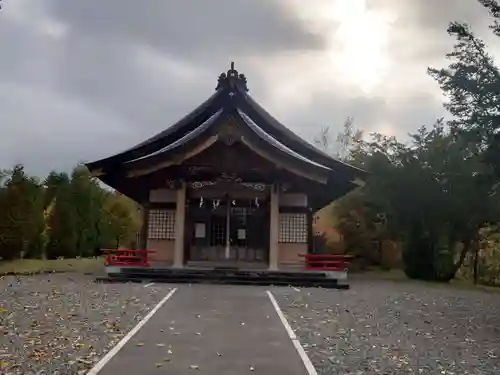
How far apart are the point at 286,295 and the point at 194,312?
404 centimetres

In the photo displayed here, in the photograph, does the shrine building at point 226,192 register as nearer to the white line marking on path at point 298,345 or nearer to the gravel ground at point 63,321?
the gravel ground at point 63,321

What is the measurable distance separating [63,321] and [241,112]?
580 inches

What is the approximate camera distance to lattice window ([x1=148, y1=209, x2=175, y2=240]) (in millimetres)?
20328

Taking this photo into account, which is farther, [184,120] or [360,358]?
[184,120]

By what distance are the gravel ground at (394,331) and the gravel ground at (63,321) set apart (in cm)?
271

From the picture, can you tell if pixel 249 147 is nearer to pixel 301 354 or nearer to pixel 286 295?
pixel 286 295

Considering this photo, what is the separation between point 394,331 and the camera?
911cm

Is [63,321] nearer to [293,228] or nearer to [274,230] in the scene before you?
[274,230]

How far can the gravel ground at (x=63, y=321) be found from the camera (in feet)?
20.5

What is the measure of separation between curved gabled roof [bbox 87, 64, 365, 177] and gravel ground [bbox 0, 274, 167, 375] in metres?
8.34

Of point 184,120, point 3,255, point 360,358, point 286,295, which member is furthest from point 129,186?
point 360,358

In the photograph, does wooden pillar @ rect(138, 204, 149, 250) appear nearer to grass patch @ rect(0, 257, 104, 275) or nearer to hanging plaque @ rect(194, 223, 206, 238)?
hanging plaque @ rect(194, 223, 206, 238)

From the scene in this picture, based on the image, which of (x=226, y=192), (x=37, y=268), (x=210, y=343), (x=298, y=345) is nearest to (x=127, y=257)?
(x=226, y=192)

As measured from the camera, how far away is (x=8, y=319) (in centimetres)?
916
